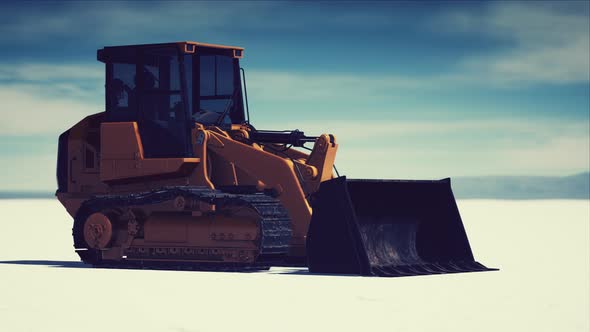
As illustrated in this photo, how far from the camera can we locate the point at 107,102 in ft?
77.4

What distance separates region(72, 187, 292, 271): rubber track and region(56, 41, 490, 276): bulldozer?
0.08 ft

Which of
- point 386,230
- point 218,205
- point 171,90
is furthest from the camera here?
point 171,90

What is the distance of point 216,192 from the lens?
21656mm

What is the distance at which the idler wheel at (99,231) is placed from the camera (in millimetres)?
22484

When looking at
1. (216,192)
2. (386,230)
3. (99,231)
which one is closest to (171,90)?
(216,192)

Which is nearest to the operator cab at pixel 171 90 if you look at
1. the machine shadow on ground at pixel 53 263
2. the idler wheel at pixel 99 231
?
the idler wheel at pixel 99 231

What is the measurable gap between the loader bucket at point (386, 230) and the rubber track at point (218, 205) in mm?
950

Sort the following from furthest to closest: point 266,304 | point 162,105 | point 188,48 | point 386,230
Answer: point 162,105
point 188,48
point 386,230
point 266,304

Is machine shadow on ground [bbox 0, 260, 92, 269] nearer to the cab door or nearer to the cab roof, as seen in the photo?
the cab door

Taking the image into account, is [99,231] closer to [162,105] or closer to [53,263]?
[53,263]

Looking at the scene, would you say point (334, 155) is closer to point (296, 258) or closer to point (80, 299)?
point (296, 258)

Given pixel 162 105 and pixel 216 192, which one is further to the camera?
pixel 162 105

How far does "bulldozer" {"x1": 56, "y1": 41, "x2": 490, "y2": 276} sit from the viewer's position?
2038 centimetres

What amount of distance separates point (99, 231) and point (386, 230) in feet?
19.5
